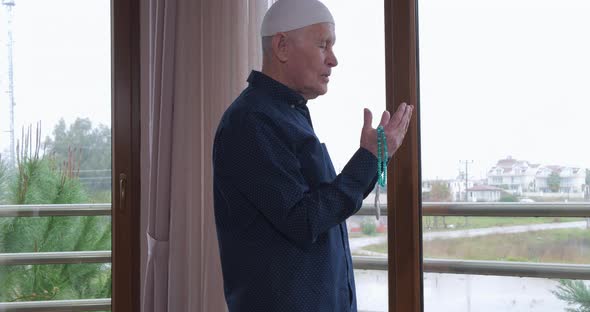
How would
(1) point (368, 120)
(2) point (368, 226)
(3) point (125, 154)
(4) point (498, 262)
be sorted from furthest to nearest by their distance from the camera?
(3) point (125, 154) < (2) point (368, 226) < (4) point (498, 262) < (1) point (368, 120)

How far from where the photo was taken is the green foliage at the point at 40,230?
9.83 feet

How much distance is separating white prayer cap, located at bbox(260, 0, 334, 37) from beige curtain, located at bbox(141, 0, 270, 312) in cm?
101

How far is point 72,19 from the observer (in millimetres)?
3012

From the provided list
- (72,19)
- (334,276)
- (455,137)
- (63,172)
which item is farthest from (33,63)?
(334,276)

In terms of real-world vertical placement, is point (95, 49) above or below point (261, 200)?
above

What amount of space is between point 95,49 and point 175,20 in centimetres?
50

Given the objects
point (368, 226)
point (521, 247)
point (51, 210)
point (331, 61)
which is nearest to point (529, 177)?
point (521, 247)

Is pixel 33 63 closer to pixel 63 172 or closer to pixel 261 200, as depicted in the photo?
pixel 63 172

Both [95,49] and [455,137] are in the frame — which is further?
[95,49]

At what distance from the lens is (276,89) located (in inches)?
63.1

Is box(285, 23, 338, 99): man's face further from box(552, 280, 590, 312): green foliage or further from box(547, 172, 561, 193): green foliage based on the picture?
box(552, 280, 590, 312): green foliage

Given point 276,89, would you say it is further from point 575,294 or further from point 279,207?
point 575,294

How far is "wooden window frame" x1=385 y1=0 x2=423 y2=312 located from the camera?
2666 millimetres

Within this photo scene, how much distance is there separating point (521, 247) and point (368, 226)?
0.59 meters
